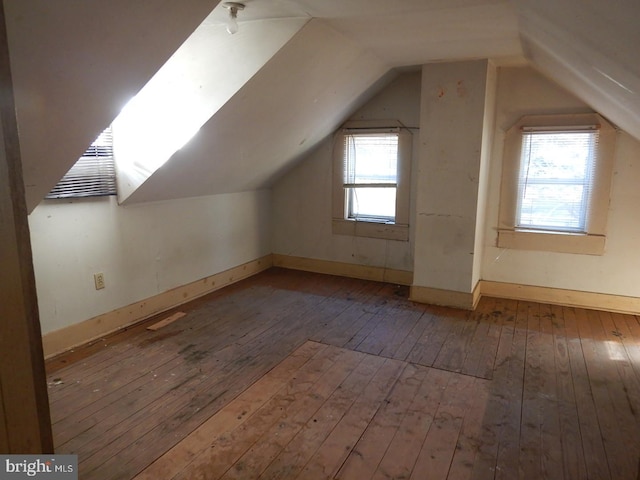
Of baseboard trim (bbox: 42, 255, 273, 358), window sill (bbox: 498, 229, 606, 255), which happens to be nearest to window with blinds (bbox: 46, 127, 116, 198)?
baseboard trim (bbox: 42, 255, 273, 358)

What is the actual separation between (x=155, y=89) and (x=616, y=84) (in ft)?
8.80

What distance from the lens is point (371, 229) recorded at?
459 centimetres

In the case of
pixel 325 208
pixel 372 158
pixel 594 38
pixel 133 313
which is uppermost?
pixel 594 38

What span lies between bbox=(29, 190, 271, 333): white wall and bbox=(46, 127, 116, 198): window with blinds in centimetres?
8

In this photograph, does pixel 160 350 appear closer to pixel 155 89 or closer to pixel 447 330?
pixel 155 89

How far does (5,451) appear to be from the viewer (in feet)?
3.26

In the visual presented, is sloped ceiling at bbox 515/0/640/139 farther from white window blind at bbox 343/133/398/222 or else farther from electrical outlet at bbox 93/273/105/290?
electrical outlet at bbox 93/273/105/290

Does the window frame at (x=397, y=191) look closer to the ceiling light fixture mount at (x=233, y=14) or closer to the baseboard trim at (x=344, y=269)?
the baseboard trim at (x=344, y=269)

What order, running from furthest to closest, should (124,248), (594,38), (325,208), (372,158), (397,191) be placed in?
1. (325,208)
2. (372,158)
3. (397,191)
4. (124,248)
5. (594,38)

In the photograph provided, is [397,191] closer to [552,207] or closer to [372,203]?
[372,203]

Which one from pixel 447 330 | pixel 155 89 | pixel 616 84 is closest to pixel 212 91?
pixel 155 89

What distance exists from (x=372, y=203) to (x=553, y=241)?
1781 mm

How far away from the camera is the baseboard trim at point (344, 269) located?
4.52 m

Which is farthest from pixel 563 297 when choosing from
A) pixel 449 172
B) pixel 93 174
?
pixel 93 174
